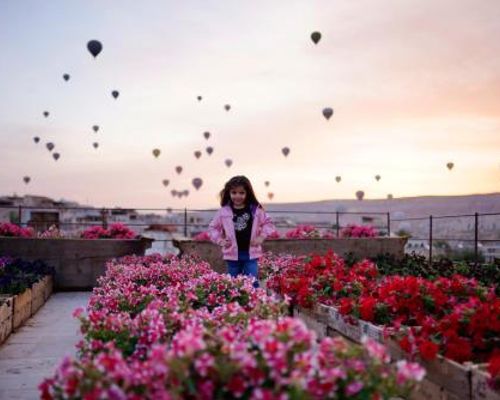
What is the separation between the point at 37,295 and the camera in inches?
348

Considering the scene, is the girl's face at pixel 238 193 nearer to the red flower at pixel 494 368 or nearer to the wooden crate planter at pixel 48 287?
the red flower at pixel 494 368

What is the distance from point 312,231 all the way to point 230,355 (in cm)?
1115

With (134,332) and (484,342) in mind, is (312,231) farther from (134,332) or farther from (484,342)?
(134,332)

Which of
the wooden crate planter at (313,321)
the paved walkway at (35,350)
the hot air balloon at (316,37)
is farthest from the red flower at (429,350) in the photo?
the hot air balloon at (316,37)

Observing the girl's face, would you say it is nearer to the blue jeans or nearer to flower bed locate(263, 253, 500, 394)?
the blue jeans

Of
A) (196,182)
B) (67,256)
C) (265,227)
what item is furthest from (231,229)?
(196,182)

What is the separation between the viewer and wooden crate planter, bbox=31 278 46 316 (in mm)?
8382

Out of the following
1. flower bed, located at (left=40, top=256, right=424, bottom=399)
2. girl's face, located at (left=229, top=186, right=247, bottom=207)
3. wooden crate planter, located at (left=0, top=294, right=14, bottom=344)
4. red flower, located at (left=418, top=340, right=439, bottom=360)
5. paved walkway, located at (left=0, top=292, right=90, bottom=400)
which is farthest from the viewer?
girl's face, located at (left=229, top=186, right=247, bottom=207)

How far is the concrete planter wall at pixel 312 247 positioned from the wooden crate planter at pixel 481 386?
27.1 ft

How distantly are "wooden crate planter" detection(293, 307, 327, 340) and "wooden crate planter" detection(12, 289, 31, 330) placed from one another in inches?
134

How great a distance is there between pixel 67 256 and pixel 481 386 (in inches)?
377

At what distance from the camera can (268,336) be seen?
2.29 m

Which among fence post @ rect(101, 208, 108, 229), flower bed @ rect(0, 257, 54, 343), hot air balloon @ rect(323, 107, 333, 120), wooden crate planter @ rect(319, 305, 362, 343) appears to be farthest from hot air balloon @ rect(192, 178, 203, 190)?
wooden crate planter @ rect(319, 305, 362, 343)

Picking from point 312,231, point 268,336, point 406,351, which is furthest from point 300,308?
point 312,231
